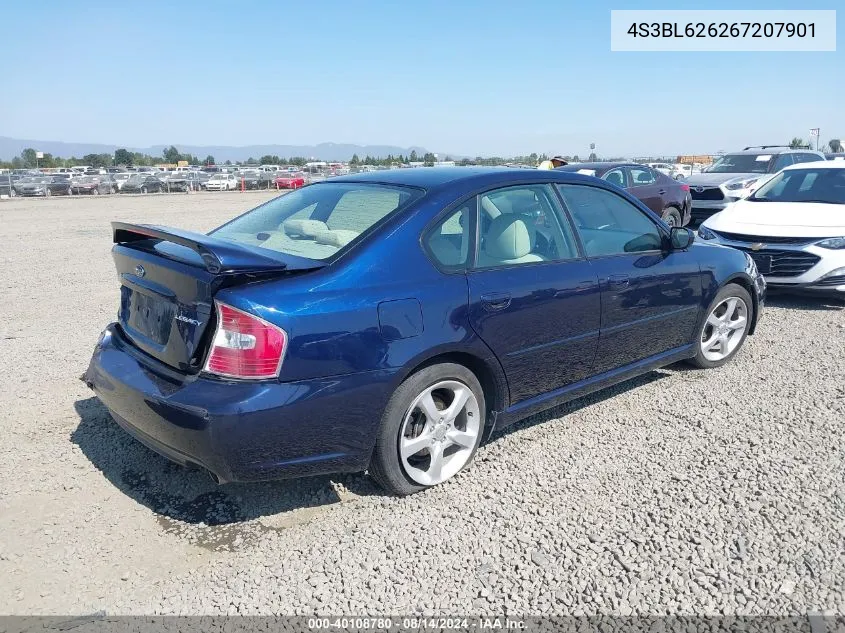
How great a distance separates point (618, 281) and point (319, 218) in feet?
5.95

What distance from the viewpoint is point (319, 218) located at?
11.9ft

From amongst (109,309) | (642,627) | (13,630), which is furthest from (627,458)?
(109,309)

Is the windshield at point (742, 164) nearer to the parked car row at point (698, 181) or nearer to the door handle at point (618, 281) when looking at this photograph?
the parked car row at point (698, 181)

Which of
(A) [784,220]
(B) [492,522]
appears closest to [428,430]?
(B) [492,522]

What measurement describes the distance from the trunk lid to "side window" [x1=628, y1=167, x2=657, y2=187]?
32.0 feet

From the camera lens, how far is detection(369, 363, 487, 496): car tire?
311 cm

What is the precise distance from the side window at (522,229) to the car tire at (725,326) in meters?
1.67

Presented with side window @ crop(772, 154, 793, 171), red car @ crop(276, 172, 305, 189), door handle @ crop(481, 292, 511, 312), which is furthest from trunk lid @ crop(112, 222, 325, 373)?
red car @ crop(276, 172, 305, 189)

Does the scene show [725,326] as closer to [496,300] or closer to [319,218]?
[496,300]

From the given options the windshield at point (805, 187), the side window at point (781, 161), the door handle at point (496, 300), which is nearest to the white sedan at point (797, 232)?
the windshield at point (805, 187)

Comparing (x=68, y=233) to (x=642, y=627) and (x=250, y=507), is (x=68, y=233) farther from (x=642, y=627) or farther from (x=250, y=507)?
(x=642, y=627)

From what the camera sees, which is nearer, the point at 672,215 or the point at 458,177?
the point at 458,177

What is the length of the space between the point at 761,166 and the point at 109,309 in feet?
44.0

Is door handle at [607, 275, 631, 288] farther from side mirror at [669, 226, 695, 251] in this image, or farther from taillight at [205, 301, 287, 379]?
taillight at [205, 301, 287, 379]
